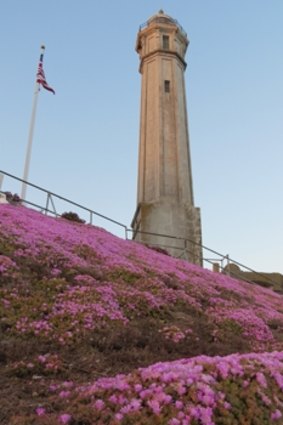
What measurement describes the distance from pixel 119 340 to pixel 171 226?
20364mm

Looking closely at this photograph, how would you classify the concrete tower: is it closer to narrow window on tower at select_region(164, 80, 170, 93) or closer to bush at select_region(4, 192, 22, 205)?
narrow window on tower at select_region(164, 80, 170, 93)

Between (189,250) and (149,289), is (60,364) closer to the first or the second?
(149,289)

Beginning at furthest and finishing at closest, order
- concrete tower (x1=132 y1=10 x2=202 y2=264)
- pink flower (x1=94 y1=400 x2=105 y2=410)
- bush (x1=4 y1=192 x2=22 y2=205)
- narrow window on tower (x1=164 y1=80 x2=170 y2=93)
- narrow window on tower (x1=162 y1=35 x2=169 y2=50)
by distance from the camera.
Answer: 1. narrow window on tower (x1=162 y1=35 x2=169 y2=50)
2. narrow window on tower (x1=164 y1=80 x2=170 y2=93)
3. concrete tower (x1=132 y1=10 x2=202 y2=264)
4. bush (x1=4 y1=192 x2=22 y2=205)
5. pink flower (x1=94 y1=400 x2=105 y2=410)

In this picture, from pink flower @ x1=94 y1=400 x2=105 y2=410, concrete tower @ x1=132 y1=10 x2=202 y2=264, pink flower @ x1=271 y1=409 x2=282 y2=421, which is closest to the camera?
pink flower @ x1=94 y1=400 x2=105 y2=410

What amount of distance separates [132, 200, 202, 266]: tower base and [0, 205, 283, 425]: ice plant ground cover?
1043 centimetres

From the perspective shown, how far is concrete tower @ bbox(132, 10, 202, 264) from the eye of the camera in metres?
29.3

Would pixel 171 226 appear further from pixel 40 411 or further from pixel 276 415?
pixel 40 411

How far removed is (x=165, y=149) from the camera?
3272 cm

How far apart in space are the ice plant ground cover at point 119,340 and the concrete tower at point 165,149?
1096cm

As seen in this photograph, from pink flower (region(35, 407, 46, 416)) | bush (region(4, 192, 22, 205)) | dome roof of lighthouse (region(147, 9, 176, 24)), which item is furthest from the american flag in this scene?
pink flower (region(35, 407, 46, 416))

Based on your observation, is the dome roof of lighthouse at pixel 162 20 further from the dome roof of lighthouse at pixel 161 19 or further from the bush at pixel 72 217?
the bush at pixel 72 217

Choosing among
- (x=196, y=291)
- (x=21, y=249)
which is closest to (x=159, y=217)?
(x=196, y=291)

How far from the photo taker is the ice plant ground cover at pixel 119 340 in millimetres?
5488

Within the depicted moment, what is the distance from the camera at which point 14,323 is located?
877cm
